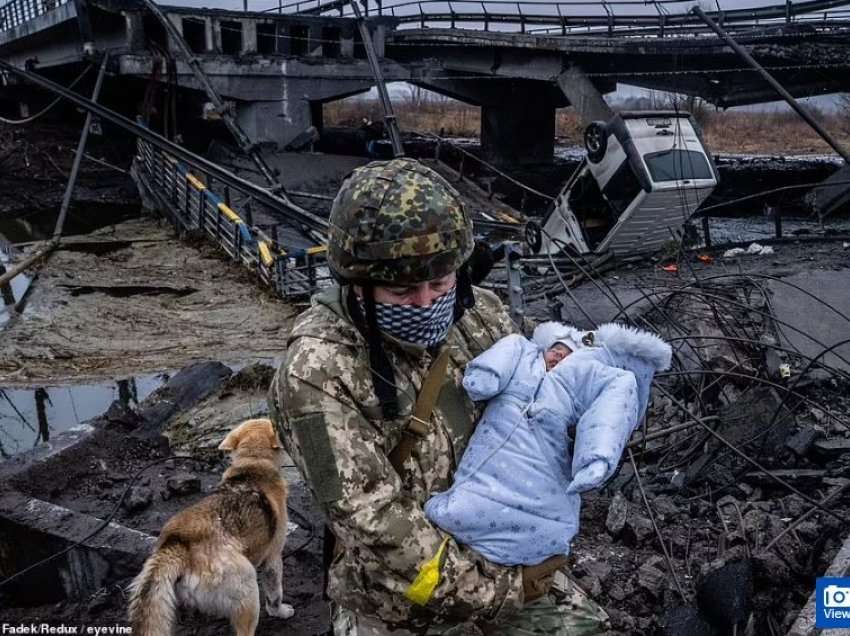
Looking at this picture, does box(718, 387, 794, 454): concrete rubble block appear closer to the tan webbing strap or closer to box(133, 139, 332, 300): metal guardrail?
the tan webbing strap

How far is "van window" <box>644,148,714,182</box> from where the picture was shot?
12.6 m

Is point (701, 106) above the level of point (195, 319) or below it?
above

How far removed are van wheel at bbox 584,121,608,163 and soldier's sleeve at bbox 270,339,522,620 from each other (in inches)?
475

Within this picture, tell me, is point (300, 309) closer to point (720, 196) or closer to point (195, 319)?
point (195, 319)

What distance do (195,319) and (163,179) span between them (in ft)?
27.3

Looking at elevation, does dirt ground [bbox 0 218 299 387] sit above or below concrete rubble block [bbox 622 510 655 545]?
below

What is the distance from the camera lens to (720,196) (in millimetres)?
25312

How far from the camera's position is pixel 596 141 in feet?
43.7

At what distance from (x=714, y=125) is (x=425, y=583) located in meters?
59.0

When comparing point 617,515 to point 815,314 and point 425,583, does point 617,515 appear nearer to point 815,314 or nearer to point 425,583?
point 425,583

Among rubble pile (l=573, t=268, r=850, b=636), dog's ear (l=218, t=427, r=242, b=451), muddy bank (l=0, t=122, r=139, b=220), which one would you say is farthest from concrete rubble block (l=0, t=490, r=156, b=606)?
muddy bank (l=0, t=122, r=139, b=220)

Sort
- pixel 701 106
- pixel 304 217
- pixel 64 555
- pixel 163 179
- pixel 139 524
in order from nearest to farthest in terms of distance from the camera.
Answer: pixel 304 217 → pixel 64 555 → pixel 139 524 → pixel 163 179 → pixel 701 106

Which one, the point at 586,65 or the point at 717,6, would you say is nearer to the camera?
the point at 717,6

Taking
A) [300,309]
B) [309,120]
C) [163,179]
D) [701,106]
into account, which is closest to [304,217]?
[300,309]
